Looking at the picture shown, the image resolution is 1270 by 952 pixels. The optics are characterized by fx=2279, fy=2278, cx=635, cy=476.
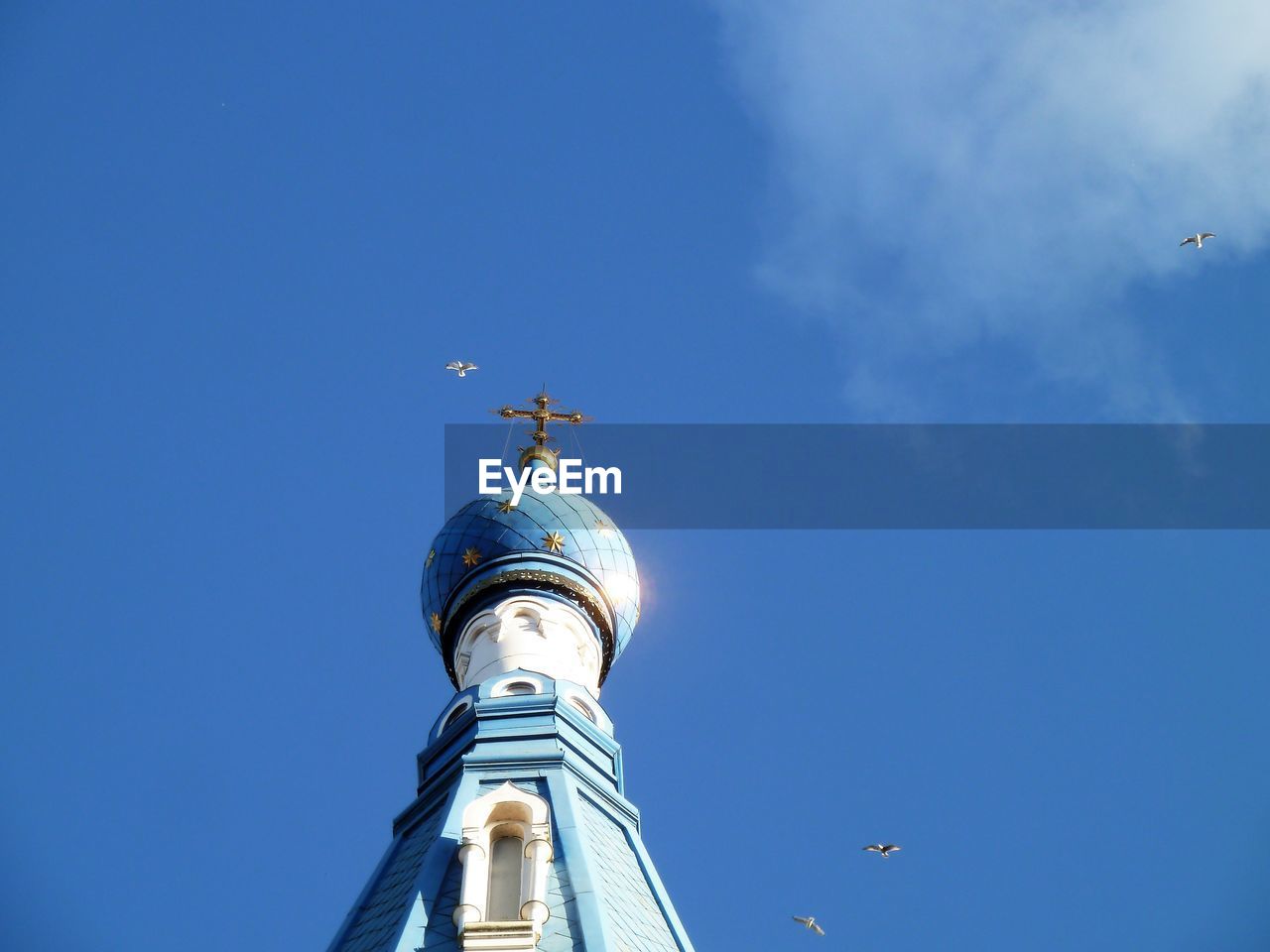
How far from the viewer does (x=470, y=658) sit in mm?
28469

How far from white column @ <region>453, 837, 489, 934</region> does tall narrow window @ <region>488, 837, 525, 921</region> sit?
0.19 metres

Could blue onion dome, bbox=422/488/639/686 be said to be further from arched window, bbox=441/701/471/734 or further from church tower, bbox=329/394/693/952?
arched window, bbox=441/701/471/734

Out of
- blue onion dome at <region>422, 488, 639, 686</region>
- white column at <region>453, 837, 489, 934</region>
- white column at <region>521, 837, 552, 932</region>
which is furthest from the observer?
blue onion dome at <region>422, 488, 639, 686</region>

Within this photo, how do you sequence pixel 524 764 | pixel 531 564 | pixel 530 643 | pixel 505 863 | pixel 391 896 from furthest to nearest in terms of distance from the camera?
pixel 531 564 < pixel 530 643 < pixel 524 764 < pixel 391 896 < pixel 505 863

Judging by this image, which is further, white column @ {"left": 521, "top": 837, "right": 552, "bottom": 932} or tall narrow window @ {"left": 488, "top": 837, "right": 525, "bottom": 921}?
tall narrow window @ {"left": 488, "top": 837, "right": 525, "bottom": 921}

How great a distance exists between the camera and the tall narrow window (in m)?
21.2

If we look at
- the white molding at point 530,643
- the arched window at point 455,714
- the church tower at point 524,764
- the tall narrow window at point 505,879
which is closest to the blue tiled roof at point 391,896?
the church tower at point 524,764

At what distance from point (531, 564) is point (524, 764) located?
5.22m

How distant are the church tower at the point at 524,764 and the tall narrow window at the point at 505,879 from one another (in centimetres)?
2

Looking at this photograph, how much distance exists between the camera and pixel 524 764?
2444 centimetres

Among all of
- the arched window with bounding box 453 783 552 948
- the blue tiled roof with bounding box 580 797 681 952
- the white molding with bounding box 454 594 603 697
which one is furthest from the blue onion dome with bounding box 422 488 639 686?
the arched window with bounding box 453 783 552 948

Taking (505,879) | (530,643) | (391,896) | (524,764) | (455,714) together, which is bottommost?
(505,879)

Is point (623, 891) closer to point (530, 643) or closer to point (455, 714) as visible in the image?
point (455, 714)

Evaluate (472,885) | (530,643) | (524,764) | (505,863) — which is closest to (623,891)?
(505,863)
